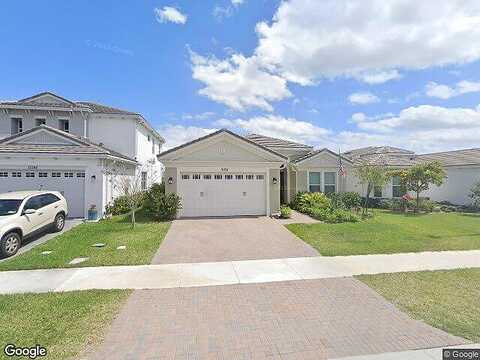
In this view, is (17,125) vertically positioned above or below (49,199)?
above

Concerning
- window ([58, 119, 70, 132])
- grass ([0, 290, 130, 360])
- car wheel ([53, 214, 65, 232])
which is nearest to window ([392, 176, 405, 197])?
grass ([0, 290, 130, 360])

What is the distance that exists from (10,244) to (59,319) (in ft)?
18.4

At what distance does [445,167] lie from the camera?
22.4 meters

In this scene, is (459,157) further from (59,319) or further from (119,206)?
(59,319)

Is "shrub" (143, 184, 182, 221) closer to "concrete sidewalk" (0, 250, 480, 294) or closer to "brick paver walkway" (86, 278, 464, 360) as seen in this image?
A: "concrete sidewalk" (0, 250, 480, 294)

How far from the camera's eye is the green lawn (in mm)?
8859

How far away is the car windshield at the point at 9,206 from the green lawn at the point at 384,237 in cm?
1007

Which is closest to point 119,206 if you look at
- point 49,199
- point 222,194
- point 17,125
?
point 49,199

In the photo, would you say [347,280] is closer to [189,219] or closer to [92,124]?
[189,219]

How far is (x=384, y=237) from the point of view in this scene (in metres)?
10.3

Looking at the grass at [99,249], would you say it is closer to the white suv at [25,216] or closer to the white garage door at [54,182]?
the white suv at [25,216]

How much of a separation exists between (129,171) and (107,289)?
1479 cm

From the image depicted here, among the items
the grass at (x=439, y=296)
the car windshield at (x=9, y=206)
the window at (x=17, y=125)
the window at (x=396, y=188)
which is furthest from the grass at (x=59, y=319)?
the window at (x=396, y=188)

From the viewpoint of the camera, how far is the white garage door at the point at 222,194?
14.8m
